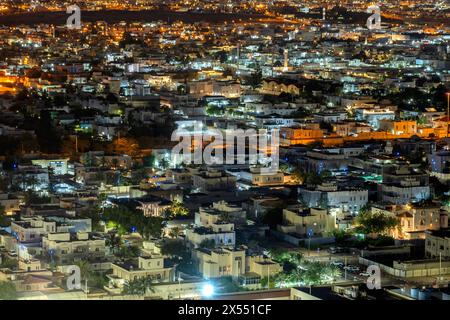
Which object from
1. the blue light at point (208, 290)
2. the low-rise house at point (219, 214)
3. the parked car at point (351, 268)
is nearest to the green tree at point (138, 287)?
the blue light at point (208, 290)

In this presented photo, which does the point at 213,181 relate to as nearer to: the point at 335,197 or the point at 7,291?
the point at 335,197

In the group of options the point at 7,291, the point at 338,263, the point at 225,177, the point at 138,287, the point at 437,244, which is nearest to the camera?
the point at 7,291

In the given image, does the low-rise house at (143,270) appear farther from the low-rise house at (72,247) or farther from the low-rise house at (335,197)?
the low-rise house at (335,197)

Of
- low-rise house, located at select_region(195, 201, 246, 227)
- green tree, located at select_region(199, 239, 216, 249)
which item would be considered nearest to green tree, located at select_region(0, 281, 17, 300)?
green tree, located at select_region(199, 239, 216, 249)

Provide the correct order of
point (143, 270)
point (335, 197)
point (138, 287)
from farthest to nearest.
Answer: point (335, 197), point (143, 270), point (138, 287)

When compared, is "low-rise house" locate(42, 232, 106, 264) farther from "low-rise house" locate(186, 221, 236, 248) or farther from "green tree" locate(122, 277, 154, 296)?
"green tree" locate(122, 277, 154, 296)

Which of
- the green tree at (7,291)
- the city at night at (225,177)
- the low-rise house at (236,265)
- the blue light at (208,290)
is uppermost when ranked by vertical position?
the green tree at (7,291)

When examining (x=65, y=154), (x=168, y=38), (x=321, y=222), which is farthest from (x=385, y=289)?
(x=168, y=38)

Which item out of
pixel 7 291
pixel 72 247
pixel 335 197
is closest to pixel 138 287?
pixel 7 291
